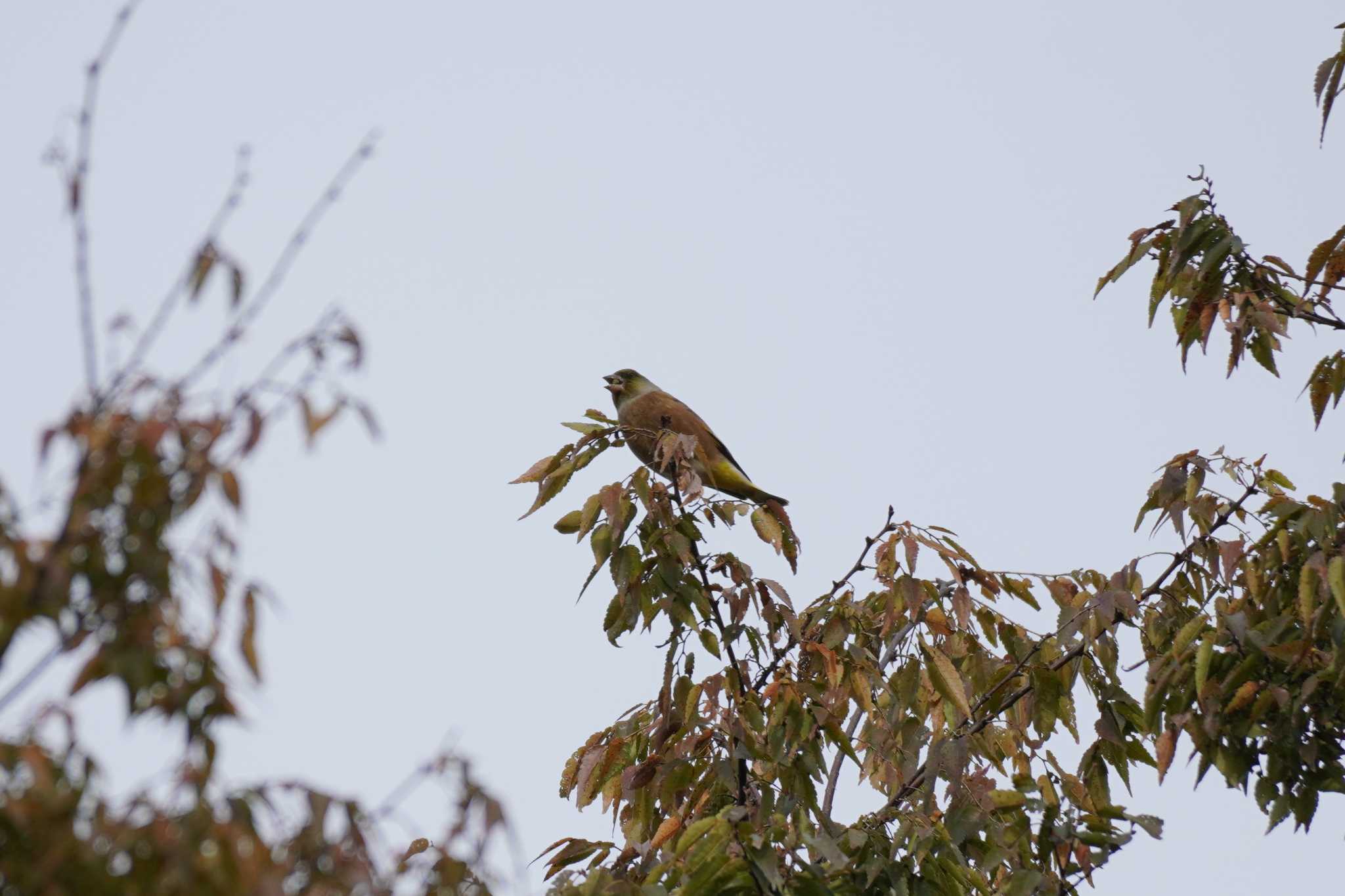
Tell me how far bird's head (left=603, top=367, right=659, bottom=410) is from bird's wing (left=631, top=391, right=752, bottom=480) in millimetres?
444

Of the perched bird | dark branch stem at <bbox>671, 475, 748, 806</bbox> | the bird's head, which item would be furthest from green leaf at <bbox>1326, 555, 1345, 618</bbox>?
the bird's head

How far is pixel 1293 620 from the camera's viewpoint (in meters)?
3.22

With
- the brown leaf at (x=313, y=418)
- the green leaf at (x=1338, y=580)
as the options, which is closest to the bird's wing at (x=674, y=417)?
the green leaf at (x=1338, y=580)

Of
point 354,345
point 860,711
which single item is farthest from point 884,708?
point 354,345

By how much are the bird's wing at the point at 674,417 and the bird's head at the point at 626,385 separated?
44 centimetres

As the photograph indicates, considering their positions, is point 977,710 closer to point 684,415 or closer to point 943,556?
point 943,556

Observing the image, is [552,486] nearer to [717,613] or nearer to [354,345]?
[717,613]

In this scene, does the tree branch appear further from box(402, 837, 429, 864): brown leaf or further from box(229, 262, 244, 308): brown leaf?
box(229, 262, 244, 308): brown leaf

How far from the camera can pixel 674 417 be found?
627cm

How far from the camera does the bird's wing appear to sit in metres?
6.25

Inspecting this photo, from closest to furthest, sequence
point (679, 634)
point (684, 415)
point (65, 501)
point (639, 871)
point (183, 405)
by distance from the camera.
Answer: point (65, 501), point (183, 405), point (639, 871), point (679, 634), point (684, 415)

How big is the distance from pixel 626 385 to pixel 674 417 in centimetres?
80

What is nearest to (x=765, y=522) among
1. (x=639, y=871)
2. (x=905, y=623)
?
(x=905, y=623)

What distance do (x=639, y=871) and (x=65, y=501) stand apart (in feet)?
6.07
